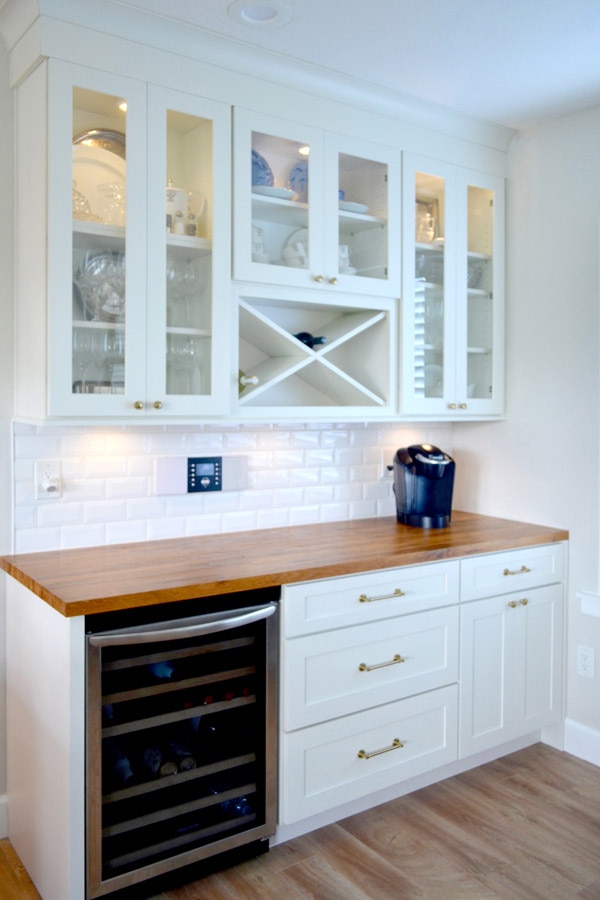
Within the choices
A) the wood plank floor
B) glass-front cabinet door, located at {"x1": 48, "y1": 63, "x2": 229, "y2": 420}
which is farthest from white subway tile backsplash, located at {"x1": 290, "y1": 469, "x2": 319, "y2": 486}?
the wood plank floor

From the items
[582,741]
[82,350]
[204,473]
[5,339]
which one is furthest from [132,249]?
[582,741]

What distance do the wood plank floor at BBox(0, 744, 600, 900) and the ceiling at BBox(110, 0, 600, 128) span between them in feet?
7.95

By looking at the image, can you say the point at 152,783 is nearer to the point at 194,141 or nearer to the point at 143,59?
the point at 194,141

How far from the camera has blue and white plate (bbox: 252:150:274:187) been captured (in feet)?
8.15

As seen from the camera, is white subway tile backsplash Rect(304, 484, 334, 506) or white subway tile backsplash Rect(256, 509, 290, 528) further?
white subway tile backsplash Rect(304, 484, 334, 506)

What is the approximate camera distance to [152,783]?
203 centimetres

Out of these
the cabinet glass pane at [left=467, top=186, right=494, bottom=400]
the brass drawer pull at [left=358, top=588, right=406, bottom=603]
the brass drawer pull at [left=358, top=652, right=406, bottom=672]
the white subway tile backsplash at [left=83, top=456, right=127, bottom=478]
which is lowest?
the brass drawer pull at [left=358, top=652, right=406, bottom=672]

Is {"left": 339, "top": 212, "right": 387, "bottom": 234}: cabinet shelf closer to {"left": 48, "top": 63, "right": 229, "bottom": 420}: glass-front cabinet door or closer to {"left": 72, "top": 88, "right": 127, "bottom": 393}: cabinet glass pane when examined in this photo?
{"left": 48, "top": 63, "right": 229, "bottom": 420}: glass-front cabinet door

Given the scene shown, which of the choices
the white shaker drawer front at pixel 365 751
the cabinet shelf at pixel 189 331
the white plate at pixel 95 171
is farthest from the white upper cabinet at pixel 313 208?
the white shaker drawer front at pixel 365 751

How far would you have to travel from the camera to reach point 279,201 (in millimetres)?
2533

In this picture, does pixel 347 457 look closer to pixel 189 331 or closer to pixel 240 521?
pixel 240 521

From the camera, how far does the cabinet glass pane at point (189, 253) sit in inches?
91.9

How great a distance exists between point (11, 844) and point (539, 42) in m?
2.92

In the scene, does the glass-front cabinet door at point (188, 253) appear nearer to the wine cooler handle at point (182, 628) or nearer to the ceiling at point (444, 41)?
the ceiling at point (444, 41)
